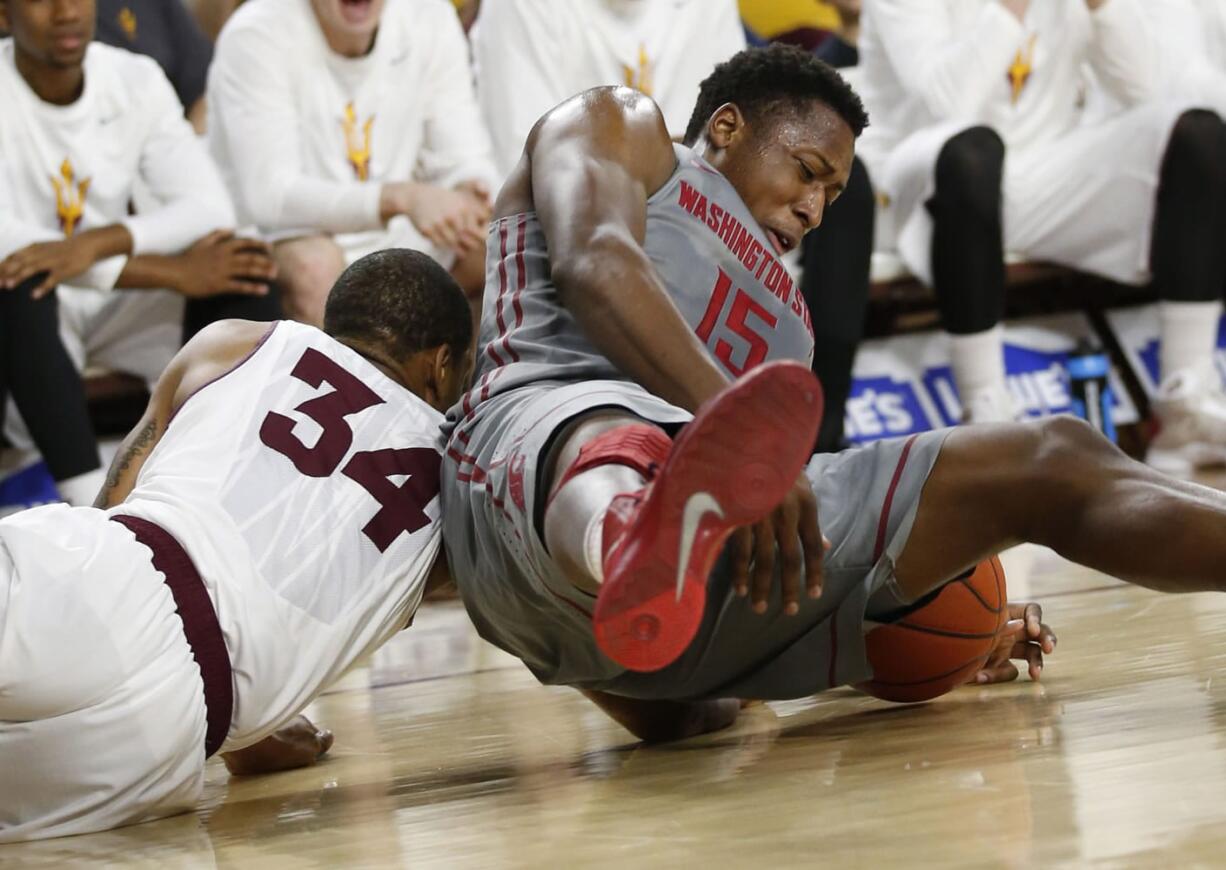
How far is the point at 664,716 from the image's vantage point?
7.23ft

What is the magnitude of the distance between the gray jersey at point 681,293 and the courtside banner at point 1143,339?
3.77 metres

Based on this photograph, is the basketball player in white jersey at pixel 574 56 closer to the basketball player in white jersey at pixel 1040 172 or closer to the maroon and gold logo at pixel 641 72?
the maroon and gold logo at pixel 641 72

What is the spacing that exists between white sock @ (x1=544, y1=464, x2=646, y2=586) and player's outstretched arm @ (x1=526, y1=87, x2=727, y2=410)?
263 millimetres

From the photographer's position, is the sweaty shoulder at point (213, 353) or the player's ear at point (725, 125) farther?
the player's ear at point (725, 125)

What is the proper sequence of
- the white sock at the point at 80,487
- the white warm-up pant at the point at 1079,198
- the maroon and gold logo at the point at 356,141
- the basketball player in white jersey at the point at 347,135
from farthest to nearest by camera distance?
1. the white warm-up pant at the point at 1079,198
2. the maroon and gold logo at the point at 356,141
3. the basketball player in white jersey at the point at 347,135
4. the white sock at the point at 80,487

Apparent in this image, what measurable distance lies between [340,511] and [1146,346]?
4332 mm

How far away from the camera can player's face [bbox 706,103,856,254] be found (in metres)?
2.33

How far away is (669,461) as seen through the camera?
1.46m

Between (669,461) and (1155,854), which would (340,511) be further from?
(1155,854)

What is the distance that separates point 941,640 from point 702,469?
Result: 736mm

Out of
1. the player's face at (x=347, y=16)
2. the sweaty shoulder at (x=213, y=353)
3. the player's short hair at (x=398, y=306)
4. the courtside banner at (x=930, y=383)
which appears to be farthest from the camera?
the courtside banner at (x=930, y=383)

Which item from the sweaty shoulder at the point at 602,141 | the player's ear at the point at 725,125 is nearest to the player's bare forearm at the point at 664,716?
the sweaty shoulder at the point at 602,141

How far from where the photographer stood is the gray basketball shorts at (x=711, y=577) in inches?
73.5

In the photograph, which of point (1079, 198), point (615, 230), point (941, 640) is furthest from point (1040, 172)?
point (615, 230)
